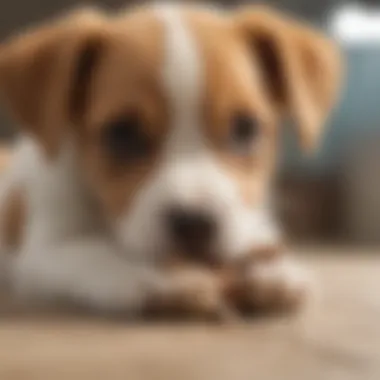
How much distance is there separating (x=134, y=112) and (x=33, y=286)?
340 mm

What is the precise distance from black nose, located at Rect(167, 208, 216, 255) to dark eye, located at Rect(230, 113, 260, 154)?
0.17 meters

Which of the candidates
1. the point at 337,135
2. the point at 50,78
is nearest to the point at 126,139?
the point at 50,78

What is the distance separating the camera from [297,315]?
163cm

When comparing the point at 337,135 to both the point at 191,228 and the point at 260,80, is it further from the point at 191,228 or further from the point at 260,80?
the point at 191,228

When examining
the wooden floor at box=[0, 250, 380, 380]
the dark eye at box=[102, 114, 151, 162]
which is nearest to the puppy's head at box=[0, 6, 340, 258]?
the dark eye at box=[102, 114, 151, 162]

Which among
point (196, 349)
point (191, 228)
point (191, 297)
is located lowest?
point (196, 349)

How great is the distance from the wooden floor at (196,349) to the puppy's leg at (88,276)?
0.05m

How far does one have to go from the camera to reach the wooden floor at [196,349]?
4.20ft

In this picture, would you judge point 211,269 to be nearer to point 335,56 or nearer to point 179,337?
point 179,337

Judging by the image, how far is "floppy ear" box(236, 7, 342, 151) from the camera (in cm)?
182

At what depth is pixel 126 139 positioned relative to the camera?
1.67 m

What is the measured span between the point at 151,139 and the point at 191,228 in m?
0.17

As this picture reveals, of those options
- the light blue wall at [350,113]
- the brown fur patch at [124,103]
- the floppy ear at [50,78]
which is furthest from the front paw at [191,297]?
the light blue wall at [350,113]

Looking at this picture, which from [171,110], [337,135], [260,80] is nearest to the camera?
[171,110]
